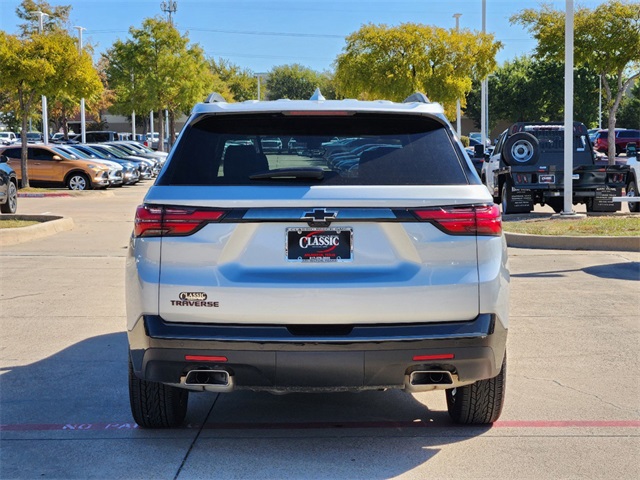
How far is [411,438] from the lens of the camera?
551 centimetres

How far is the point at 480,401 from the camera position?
5551 millimetres

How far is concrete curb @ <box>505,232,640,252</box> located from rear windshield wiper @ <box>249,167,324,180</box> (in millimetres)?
10848

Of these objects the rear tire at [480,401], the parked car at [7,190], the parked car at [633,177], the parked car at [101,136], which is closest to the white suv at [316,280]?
the rear tire at [480,401]

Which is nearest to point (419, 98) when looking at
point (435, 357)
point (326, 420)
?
point (435, 357)

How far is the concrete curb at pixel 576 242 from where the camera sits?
14680mm

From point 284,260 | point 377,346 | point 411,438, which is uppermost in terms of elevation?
point 284,260

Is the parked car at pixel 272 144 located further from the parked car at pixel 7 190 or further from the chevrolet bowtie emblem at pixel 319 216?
the parked car at pixel 7 190

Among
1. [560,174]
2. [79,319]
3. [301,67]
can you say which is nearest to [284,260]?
[79,319]

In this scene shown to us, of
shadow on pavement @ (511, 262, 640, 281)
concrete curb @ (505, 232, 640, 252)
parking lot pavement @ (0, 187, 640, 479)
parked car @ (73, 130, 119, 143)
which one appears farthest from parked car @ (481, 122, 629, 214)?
parked car @ (73, 130, 119, 143)

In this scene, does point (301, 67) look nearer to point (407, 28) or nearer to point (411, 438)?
point (407, 28)

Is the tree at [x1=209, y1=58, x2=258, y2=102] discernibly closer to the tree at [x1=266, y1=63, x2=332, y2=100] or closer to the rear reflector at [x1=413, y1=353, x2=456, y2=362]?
the tree at [x1=266, y1=63, x2=332, y2=100]

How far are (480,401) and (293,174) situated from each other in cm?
180

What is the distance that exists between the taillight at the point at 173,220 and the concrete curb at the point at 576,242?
11.2 meters

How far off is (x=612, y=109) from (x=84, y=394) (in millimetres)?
23706
